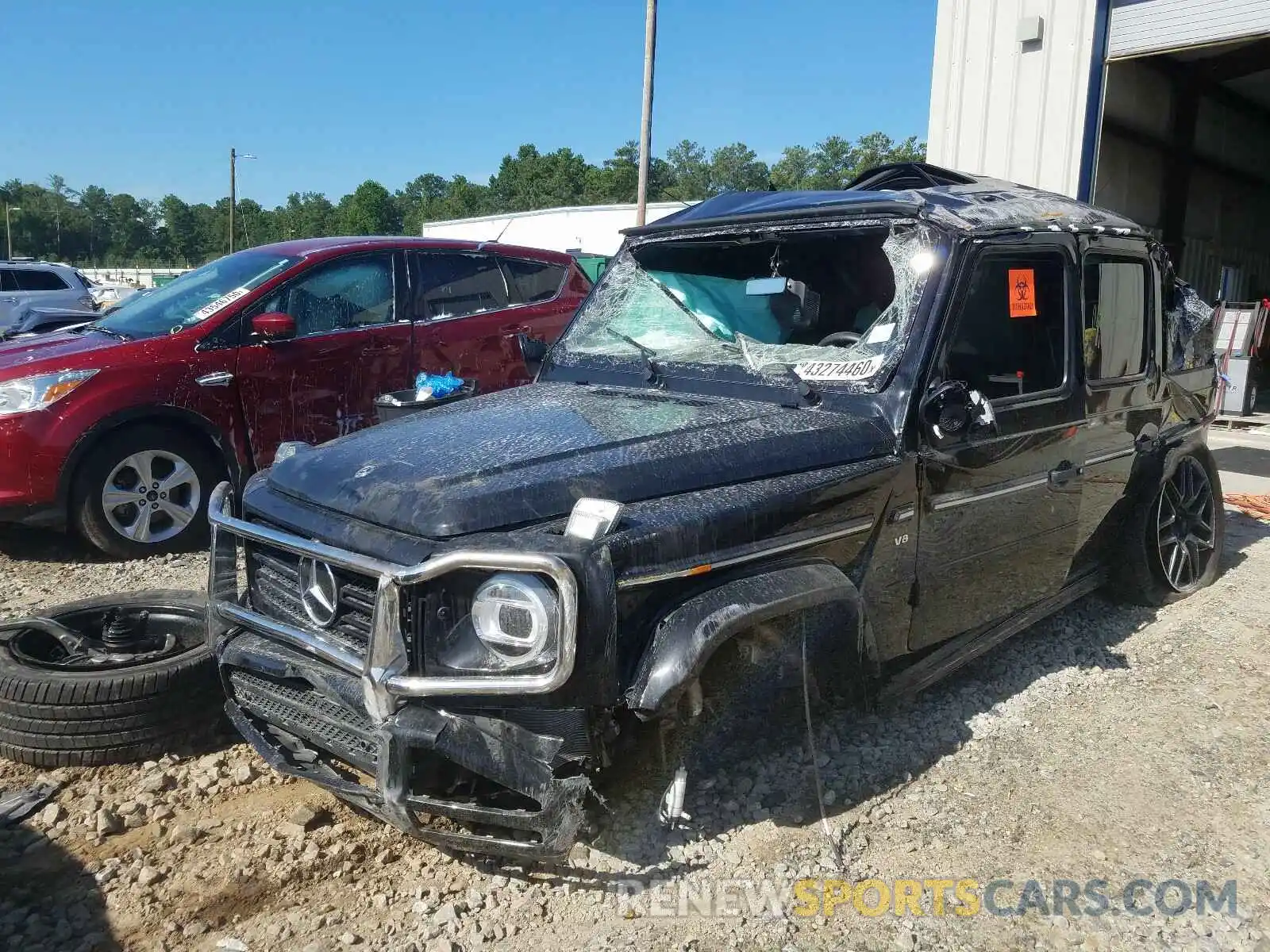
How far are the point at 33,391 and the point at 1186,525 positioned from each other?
5944 millimetres

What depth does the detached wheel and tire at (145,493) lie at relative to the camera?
5.16 meters

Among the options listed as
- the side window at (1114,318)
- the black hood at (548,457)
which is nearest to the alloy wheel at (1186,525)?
the side window at (1114,318)

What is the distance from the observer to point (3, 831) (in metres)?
2.81

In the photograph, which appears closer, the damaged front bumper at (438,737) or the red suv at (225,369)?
the damaged front bumper at (438,737)

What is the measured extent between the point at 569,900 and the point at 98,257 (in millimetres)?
104441

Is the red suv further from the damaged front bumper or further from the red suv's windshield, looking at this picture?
the damaged front bumper

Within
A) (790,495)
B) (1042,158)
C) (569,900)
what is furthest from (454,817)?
(1042,158)

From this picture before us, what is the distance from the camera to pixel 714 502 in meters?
2.53

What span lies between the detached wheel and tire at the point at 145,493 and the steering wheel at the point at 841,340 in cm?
376

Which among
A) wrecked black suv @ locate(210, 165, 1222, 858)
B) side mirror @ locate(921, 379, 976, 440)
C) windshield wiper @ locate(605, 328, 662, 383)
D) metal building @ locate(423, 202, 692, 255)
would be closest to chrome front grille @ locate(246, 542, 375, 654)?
wrecked black suv @ locate(210, 165, 1222, 858)

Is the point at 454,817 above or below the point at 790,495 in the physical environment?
below

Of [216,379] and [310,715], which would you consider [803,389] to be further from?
[216,379]

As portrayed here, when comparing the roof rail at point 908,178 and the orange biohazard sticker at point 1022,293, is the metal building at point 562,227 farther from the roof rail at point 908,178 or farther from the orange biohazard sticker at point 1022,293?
the orange biohazard sticker at point 1022,293

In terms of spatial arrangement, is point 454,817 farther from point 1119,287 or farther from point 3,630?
point 1119,287
